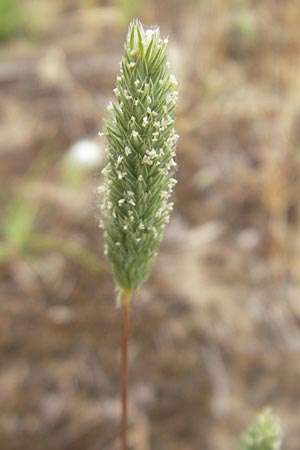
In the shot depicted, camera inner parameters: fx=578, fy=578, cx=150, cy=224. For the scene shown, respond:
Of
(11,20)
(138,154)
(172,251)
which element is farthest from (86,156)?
(138,154)

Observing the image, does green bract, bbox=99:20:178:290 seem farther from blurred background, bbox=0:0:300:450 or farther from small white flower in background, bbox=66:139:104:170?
small white flower in background, bbox=66:139:104:170

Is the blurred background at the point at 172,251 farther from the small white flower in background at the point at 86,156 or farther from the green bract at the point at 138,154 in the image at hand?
the green bract at the point at 138,154

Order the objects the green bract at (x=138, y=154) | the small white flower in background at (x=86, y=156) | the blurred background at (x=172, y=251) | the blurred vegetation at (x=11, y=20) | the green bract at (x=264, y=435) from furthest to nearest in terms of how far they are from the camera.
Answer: the blurred vegetation at (x=11, y=20)
the small white flower in background at (x=86, y=156)
the blurred background at (x=172, y=251)
the green bract at (x=264, y=435)
the green bract at (x=138, y=154)

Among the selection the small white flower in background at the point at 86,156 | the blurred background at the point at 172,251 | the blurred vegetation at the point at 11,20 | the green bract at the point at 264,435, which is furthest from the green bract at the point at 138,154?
the blurred vegetation at the point at 11,20

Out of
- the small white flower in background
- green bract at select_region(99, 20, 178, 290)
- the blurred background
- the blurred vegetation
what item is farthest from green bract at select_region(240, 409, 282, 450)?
the blurred vegetation

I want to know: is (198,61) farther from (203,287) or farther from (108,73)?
(203,287)

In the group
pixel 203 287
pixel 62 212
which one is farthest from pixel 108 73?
pixel 203 287

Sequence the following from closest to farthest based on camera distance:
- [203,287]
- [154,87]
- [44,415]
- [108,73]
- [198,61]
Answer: [154,87], [44,415], [203,287], [198,61], [108,73]
